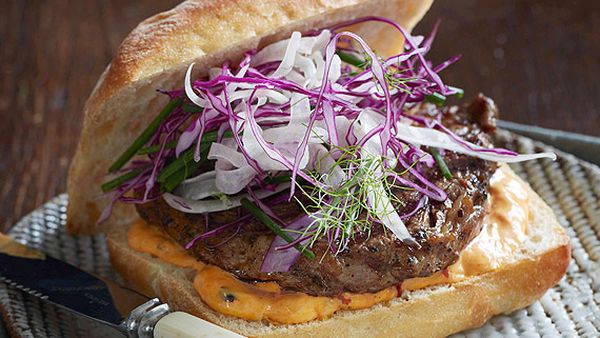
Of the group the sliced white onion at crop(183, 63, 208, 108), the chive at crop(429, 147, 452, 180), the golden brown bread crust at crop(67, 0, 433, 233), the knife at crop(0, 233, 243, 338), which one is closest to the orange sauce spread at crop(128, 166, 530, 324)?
the knife at crop(0, 233, 243, 338)

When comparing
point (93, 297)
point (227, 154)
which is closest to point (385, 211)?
point (227, 154)

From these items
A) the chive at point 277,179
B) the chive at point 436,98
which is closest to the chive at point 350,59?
the chive at point 436,98

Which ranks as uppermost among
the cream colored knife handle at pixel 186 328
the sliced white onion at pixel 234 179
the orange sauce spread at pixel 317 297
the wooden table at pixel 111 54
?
the sliced white onion at pixel 234 179

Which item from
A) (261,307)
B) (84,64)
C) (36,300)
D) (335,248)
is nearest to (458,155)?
(335,248)

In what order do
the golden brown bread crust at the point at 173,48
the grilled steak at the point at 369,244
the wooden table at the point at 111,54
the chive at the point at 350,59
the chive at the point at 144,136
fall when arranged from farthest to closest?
the wooden table at the point at 111,54 → the chive at the point at 350,59 → the chive at the point at 144,136 → the golden brown bread crust at the point at 173,48 → the grilled steak at the point at 369,244

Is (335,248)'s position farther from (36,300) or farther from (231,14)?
(36,300)

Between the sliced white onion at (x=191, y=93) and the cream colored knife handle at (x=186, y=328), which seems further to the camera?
the sliced white onion at (x=191, y=93)

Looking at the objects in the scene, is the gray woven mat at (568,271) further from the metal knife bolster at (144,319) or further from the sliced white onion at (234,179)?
the sliced white onion at (234,179)

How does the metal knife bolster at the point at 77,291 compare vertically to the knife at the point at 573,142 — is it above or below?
above
